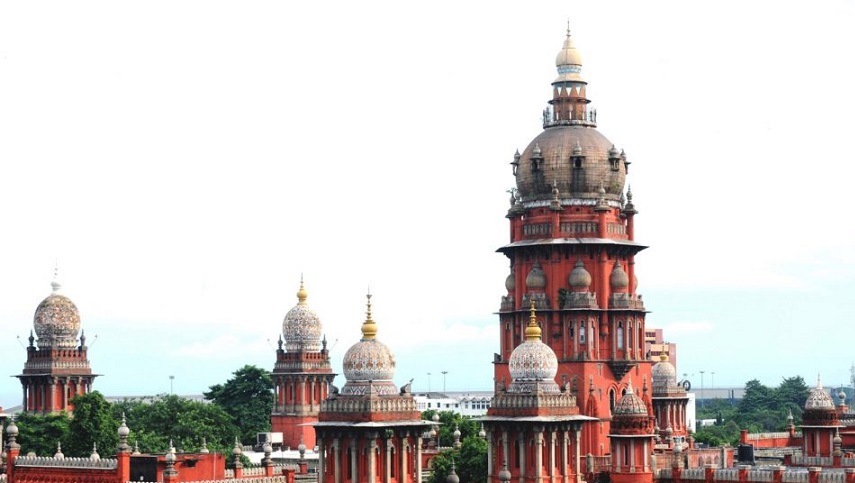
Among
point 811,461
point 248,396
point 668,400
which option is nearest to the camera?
point 811,461

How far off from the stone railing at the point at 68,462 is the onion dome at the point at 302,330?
114 ft

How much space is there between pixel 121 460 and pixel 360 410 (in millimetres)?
10572

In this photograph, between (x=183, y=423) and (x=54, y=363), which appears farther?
(x=54, y=363)

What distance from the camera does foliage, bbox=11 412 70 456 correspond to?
305ft

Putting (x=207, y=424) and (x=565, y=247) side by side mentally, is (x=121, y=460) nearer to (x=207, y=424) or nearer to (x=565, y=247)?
(x=565, y=247)

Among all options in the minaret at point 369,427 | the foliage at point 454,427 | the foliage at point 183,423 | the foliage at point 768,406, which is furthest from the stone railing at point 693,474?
the foliage at point 768,406

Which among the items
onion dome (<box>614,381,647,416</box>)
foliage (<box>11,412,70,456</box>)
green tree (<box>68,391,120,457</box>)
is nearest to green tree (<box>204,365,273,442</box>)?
foliage (<box>11,412,70,456</box>)

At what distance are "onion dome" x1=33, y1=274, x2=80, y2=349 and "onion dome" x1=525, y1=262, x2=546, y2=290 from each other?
39.6 metres

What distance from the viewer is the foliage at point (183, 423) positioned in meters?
97.4

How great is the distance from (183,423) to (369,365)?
36514 millimetres

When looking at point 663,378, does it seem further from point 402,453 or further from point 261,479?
point 402,453

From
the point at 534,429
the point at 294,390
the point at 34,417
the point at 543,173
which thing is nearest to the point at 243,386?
the point at 294,390

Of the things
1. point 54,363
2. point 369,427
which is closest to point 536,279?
point 369,427

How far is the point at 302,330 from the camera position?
107188mm
